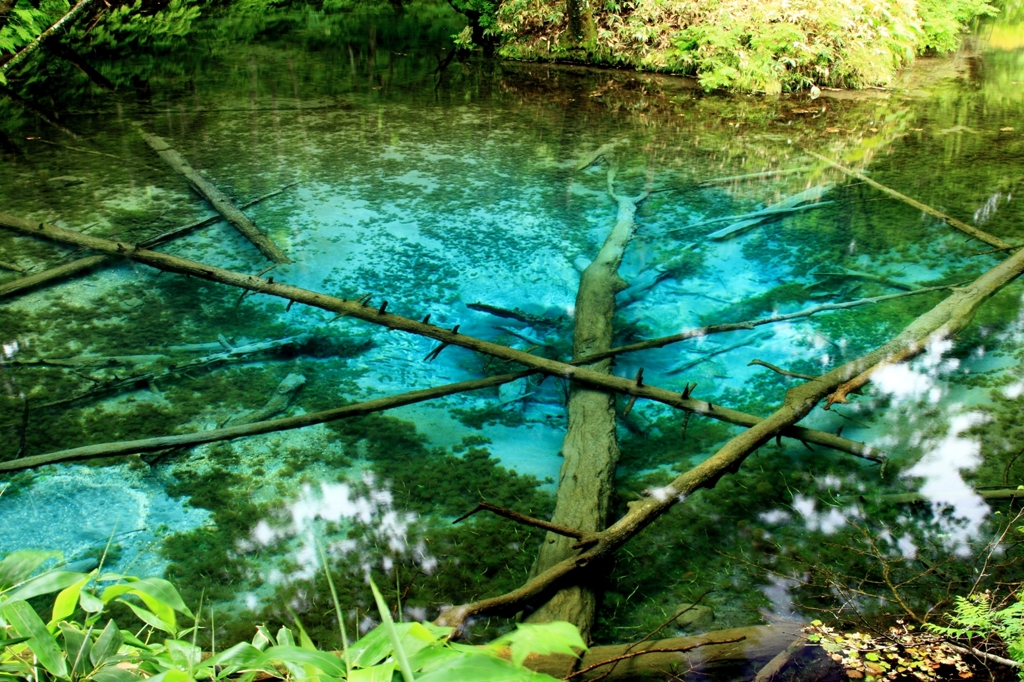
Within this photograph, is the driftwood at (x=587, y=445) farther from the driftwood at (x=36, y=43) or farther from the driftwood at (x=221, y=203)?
the driftwood at (x=36, y=43)

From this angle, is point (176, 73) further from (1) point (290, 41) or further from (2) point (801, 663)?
(2) point (801, 663)

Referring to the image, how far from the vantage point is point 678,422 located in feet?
12.1

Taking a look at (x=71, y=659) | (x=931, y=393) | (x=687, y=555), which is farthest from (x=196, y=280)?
(x=931, y=393)

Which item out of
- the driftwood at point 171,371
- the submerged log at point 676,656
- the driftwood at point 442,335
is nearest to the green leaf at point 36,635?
the submerged log at point 676,656

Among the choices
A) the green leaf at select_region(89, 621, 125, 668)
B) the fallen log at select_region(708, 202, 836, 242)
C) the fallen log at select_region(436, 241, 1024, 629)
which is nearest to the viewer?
the green leaf at select_region(89, 621, 125, 668)

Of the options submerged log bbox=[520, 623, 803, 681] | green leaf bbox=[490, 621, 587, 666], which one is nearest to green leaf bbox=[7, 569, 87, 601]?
green leaf bbox=[490, 621, 587, 666]

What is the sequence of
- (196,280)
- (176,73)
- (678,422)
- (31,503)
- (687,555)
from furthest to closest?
(176,73) < (196,280) < (678,422) < (31,503) < (687,555)

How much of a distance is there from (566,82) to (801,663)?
953cm

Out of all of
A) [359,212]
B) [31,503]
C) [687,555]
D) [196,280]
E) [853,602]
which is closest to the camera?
[853,602]

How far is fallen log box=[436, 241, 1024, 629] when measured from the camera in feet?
7.94

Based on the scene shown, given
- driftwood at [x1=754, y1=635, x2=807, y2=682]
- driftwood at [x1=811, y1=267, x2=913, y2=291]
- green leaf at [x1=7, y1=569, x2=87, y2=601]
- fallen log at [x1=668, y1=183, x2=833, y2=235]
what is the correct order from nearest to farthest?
green leaf at [x1=7, y1=569, x2=87, y2=601]
driftwood at [x1=754, y1=635, x2=807, y2=682]
driftwood at [x1=811, y1=267, x2=913, y2=291]
fallen log at [x1=668, y1=183, x2=833, y2=235]

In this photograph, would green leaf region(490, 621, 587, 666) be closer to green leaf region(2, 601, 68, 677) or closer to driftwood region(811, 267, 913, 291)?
green leaf region(2, 601, 68, 677)

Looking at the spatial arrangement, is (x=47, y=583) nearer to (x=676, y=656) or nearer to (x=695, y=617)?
(x=676, y=656)

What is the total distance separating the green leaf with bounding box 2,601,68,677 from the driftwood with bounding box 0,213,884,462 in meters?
2.84
